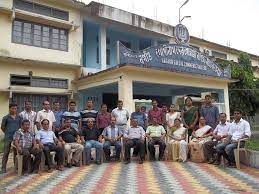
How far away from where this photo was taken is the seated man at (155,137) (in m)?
8.76

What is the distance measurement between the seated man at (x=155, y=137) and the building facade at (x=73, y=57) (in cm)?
315

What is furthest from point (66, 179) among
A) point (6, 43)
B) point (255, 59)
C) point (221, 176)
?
point (255, 59)

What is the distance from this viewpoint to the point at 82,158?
324 inches

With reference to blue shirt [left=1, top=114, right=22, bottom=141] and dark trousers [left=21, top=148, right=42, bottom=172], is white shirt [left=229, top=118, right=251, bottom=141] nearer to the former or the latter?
dark trousers [left=21, top=148, right=42, bottom=172]

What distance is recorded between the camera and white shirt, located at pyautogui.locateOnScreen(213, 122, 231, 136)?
27.1 ft

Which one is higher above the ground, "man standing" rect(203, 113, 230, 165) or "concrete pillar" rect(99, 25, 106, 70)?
"concrete pillar" rect(99, 25, 106, 70)

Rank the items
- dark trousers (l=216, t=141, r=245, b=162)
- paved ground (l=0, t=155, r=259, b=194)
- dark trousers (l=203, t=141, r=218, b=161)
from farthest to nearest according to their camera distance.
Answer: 1. dark trousers (l=203, t=141, r=218, b=161)
2. dark trousers (l=216, t=141, r=245, b=162)
3. paved ground (l=0, t=155, r=259, b=194)

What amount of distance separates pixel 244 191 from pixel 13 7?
1079cm

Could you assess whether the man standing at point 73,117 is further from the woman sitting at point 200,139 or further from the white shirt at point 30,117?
the woman sitting at point 200,139

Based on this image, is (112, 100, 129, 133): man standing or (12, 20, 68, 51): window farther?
(12, 20, 68, 51): window

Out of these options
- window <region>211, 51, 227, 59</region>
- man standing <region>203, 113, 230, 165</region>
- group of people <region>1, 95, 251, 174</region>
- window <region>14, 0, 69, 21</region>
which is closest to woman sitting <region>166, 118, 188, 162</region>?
group of people <region>1, 95, 251, 174</region>

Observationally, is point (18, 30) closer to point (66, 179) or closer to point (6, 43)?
point (6, 43)

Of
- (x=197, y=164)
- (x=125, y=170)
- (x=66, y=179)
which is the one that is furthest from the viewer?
(x=197, y=164)

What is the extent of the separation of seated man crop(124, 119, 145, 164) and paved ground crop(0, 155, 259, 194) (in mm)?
467
